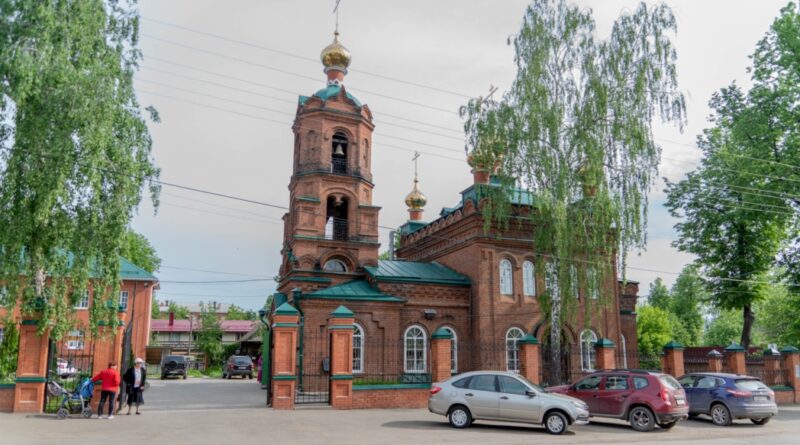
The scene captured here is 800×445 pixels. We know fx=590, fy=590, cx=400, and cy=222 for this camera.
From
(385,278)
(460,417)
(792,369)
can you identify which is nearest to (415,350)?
(385,278)

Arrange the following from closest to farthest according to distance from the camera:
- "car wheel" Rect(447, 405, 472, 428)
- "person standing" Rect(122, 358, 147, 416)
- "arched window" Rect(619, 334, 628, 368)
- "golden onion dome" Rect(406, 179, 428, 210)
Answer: "car wheel" Rect(447, 405, 472, 428), "person standing" Rect(122, 358, 147, 416), "arched window" Rect(619, 334, 628, 368), "golden onion dome" Rect(406, 179, 428, 210)

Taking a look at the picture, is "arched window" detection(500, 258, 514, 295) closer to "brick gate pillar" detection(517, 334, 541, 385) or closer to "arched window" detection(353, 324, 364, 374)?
"brick gate pillar" detection(517, 334, 541, 385)

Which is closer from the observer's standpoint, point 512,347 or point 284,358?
point 284,358

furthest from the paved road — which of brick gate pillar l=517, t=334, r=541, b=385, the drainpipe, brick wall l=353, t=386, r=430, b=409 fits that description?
the drainpipe

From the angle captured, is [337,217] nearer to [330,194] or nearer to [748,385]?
[330,194]

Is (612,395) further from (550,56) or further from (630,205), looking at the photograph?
(550,56)

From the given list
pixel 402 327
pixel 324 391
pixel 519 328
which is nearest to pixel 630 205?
pixel 519 328

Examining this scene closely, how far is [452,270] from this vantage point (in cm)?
2709

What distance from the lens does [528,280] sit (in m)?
26.2

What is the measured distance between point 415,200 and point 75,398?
2432 cm

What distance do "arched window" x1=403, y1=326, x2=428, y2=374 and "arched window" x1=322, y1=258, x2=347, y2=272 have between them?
3955 mm

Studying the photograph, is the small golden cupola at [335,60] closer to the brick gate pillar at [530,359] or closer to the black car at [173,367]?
the brick gate pillar at [530,359]

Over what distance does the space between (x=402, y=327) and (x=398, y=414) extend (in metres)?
8.54

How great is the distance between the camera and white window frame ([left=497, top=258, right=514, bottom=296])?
25.6m
